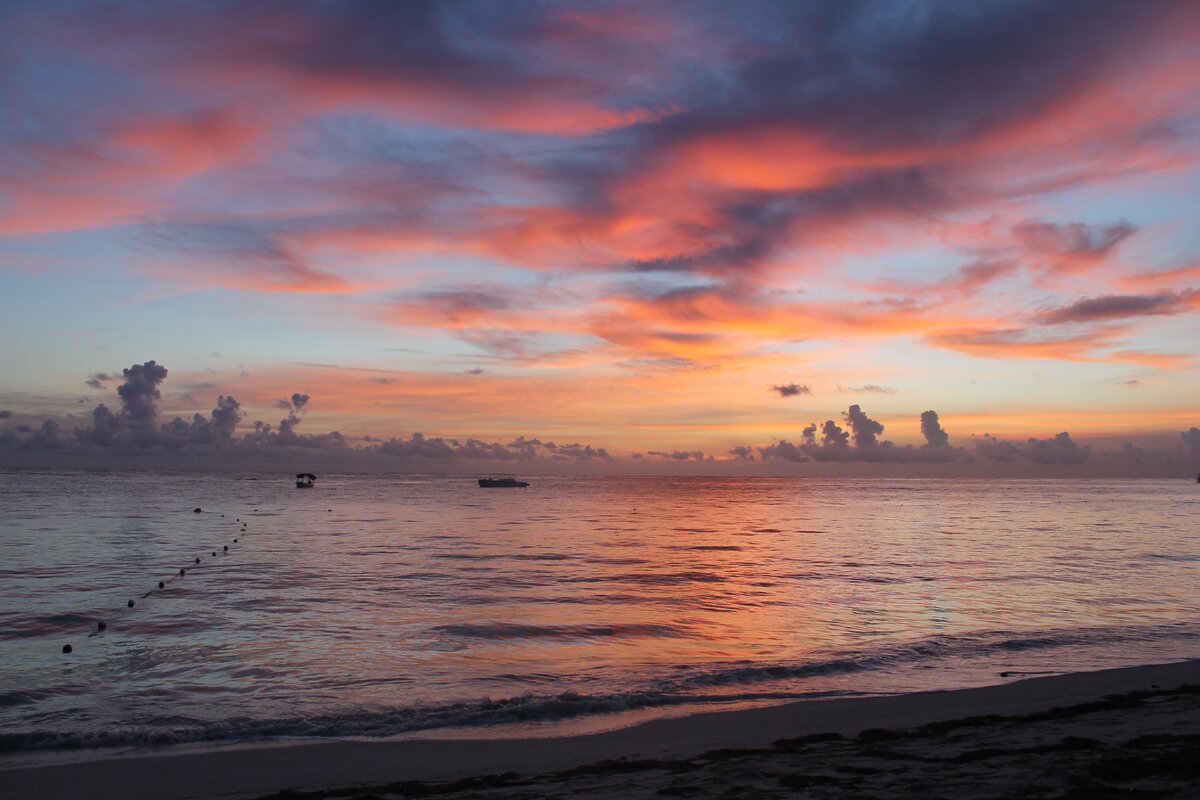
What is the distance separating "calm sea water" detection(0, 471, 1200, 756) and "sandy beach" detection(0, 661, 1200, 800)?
1.54m

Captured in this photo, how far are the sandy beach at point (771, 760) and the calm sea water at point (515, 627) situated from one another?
154cm

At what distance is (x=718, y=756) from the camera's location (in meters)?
11.3

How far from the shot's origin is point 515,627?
2392 centimetres

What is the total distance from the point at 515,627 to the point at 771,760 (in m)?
14.4

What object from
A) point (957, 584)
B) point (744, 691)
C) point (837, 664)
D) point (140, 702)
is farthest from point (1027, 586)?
point (140, 702)

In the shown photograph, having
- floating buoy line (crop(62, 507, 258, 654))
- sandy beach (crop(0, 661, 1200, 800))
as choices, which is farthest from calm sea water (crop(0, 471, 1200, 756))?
sandy beach (crop(0, 661, 1200, 800))

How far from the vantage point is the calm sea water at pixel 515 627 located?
15281 millimetres

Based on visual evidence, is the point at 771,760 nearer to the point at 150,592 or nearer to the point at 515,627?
the point at 515,627

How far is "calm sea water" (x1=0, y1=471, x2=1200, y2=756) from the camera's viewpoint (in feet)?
50.1

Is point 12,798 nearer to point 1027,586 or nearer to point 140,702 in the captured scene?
point 140,702

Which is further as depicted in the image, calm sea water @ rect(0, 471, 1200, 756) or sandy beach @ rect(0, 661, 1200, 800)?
calm sea water @ rect(0, 471, 1200, 756)

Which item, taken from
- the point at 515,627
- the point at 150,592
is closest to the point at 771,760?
the point at 515,627

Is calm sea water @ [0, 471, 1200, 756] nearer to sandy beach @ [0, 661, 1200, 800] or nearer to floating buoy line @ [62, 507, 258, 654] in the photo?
floating buoy line @ [62, 507, 258, 654]

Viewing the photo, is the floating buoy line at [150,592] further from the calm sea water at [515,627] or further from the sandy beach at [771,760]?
the sandy beach at [771,760]
